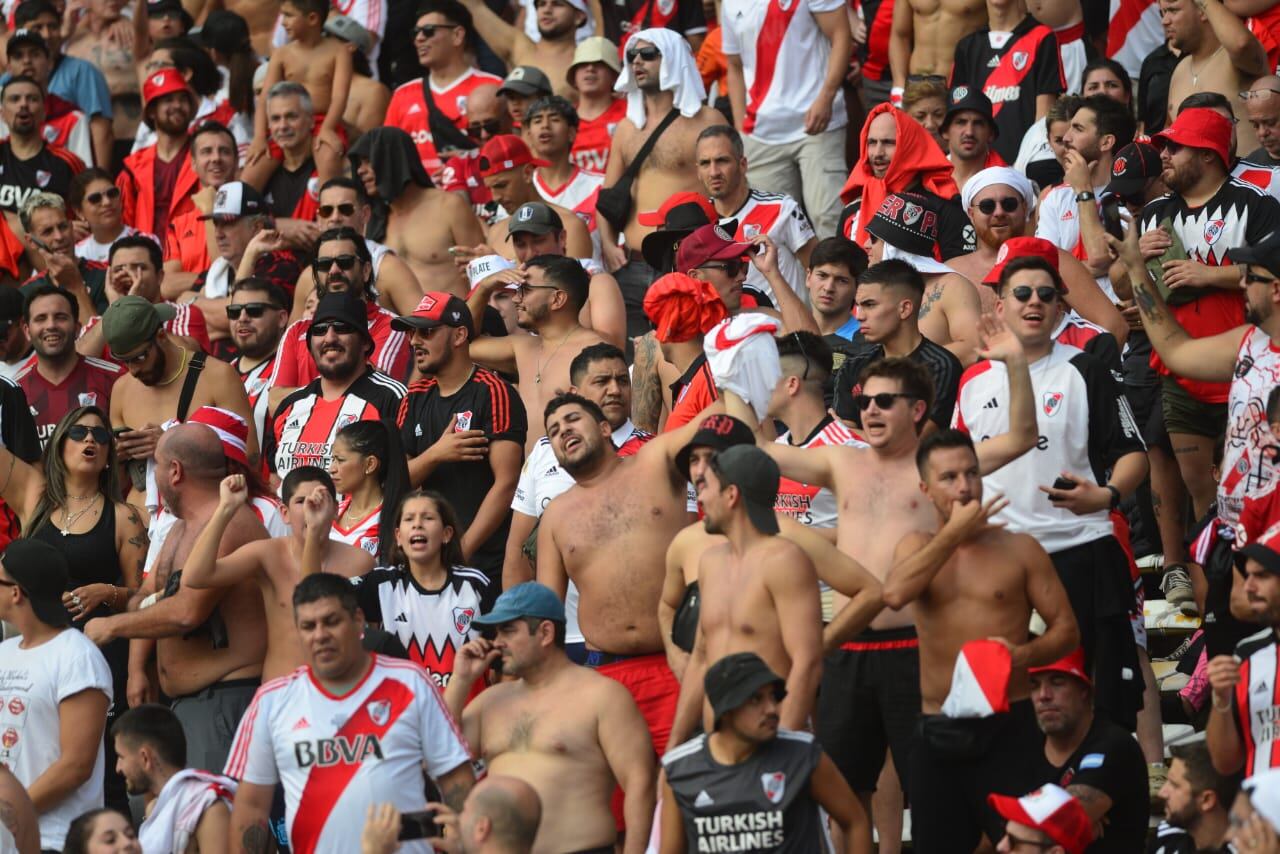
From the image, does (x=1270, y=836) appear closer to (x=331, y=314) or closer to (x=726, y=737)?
(x=726, y=737)

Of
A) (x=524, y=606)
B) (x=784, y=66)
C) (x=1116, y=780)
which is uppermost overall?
(x=784, y=66)

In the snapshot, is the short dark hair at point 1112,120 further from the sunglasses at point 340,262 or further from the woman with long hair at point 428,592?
the woman with long hair at point 428,592

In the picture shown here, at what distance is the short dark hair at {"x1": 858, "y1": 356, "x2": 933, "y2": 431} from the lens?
845 centimetres

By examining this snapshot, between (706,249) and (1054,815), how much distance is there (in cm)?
381

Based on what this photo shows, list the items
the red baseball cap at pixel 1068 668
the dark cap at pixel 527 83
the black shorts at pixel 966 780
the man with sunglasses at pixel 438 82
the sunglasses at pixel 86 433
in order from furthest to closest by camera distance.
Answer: the man with sunglasses at pixel 438 82, the dark cap at pixel 527 83, the sunglasses at pixel 86 433, the red baseball cap at pixel 1068 668, the black shorts at pixel 966 780

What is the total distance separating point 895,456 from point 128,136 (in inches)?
431

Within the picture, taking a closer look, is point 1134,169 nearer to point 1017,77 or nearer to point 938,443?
point 1017,77

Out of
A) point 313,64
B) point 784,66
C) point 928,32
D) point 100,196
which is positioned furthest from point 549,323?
point 313,64

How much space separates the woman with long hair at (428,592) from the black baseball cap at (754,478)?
182 centimetres

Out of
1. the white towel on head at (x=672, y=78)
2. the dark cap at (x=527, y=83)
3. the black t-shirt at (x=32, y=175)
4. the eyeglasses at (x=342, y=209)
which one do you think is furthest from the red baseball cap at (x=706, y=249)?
the black t-shirt at (x=32, y=175)

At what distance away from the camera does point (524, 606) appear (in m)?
8.11

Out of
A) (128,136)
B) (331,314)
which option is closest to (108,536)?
(331,314)

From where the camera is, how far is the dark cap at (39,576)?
8531mm

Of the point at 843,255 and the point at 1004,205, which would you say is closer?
the point at 843,255
